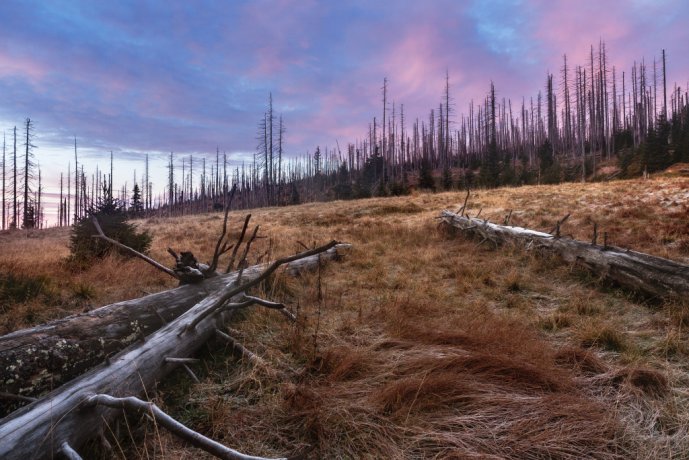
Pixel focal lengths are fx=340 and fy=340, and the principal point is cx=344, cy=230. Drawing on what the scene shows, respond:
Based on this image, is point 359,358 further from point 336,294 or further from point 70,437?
point 336,294

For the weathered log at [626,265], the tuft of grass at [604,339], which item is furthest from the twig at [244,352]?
the weathered log at [626,265]

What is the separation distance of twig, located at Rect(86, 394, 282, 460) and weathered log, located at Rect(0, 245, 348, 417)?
0.47 metres

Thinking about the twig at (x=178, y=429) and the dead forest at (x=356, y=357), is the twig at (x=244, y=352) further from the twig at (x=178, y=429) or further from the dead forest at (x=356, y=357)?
the twig at (x=178, y=429)

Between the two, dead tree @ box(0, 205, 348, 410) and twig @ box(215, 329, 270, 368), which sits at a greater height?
dead tree @ box(0, 205, 348, 410)

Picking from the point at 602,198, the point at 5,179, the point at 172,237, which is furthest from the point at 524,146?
the point at 5,179

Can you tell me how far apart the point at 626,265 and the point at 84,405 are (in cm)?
640

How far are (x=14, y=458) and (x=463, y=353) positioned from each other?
3010 millimetres

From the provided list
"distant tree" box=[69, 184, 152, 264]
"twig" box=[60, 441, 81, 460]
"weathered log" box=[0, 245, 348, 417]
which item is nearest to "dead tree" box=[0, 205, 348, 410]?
"weathered log" box=[0, 245, 348, 417]

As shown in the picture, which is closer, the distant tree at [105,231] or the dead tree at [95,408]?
the dead tree at [95,408]

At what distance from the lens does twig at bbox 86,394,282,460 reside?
4.81 feet

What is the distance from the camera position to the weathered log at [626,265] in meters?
4.34

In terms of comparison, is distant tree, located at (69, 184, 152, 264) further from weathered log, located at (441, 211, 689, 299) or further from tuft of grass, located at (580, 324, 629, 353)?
weathered log, located at (441, 211, 689, 299)

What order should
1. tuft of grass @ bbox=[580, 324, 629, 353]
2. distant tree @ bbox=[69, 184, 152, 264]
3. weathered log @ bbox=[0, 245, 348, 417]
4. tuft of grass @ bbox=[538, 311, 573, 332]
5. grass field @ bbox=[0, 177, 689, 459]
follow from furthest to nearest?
1. distant tree @ bbox=[69, 184, 152, 264]
2. tuft of grass @ bbox=[538, 311, 573, 332]
3. tuft of grass @ bbox=[580, 324, 629, 353]
4. weathered log @ bbox=[0, 245, 348, 417]
5. grass field @ bbox=[0, 177, 689, 459]

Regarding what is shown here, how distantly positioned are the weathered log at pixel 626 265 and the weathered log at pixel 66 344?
588 cm
